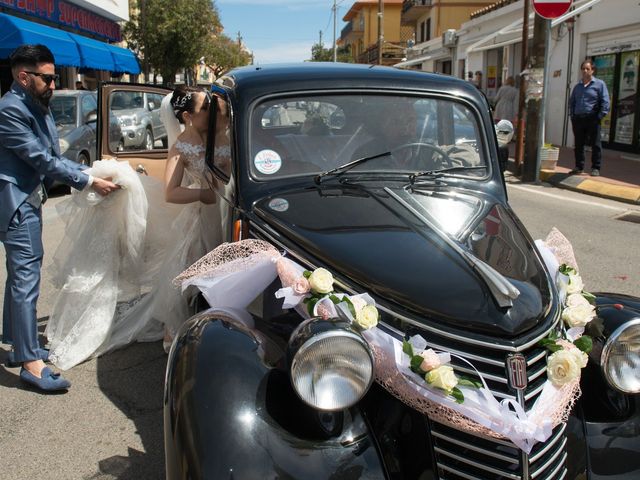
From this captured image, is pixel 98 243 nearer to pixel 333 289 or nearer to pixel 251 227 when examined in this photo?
pixel 251 227

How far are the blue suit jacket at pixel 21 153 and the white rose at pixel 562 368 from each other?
9.63ft

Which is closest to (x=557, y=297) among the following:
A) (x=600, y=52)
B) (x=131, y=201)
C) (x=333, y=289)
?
(x=333, y=289)

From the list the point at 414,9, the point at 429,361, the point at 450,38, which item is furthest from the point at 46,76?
the point at 414,9

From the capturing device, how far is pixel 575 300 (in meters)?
2.49

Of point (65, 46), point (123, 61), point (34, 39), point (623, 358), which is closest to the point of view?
point (623, 358)

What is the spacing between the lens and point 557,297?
2.42m

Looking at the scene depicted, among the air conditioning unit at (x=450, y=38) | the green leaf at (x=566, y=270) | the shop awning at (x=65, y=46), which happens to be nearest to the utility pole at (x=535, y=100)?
the green leaf at (x=566, y=270)

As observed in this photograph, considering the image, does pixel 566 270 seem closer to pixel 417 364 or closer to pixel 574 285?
pixel 574 285

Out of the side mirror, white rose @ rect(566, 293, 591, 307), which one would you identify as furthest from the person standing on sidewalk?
white rose @ rect(566, 293, 591, 307)

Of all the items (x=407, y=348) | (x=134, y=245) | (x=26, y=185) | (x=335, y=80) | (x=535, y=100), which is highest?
(x=535, y=100)

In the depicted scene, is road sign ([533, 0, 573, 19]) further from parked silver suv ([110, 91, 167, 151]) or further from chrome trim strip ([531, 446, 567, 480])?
chrome trim strip ([531, 446, 567, 480])

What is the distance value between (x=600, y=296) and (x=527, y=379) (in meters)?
1.15

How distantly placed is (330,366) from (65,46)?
1765 cm

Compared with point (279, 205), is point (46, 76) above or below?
above
